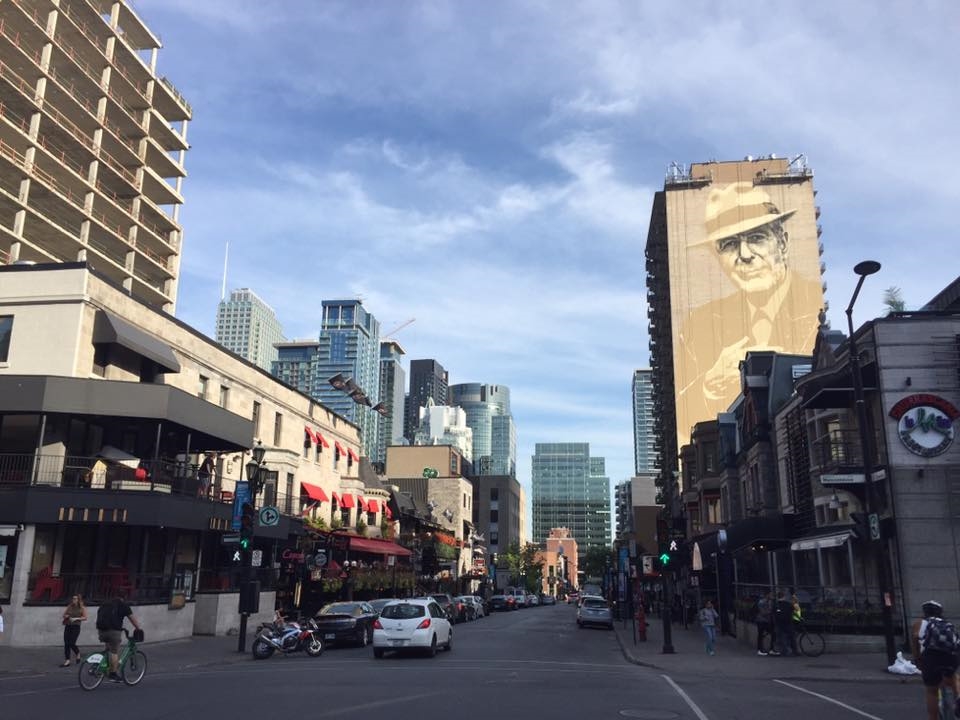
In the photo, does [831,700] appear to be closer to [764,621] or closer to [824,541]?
[764,621]

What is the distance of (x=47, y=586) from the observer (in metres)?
23.5

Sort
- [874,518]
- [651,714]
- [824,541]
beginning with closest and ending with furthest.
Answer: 1. [651,714]
2. [874,518]
3. [824,541]

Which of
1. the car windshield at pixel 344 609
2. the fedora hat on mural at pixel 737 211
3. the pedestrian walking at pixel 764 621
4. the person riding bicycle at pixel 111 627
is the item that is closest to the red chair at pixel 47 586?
the car windshield at pixel 344 609

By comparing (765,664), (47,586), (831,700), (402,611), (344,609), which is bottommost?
(765,664)

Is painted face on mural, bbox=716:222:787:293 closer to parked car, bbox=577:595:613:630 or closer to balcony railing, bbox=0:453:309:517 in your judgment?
parked car, bbox=577:595:613:630

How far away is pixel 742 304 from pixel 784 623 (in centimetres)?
5684

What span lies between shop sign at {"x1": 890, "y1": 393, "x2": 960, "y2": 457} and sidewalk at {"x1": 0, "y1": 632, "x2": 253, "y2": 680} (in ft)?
67.5

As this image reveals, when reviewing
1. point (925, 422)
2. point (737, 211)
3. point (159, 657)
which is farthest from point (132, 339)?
point (737, 211)

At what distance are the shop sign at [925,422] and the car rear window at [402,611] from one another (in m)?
15.7

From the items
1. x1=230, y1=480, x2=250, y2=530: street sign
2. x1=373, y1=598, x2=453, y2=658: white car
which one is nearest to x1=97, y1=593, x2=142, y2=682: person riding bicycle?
x1=373, y1=598, x2=453, y2=658: white car

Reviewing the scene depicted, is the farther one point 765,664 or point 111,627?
point 765,664

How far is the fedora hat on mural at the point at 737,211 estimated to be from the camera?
7769cm

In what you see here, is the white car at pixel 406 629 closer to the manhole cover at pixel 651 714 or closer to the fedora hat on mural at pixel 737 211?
the manhole cover at pixel 651 714

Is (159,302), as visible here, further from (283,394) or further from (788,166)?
(788,166)
